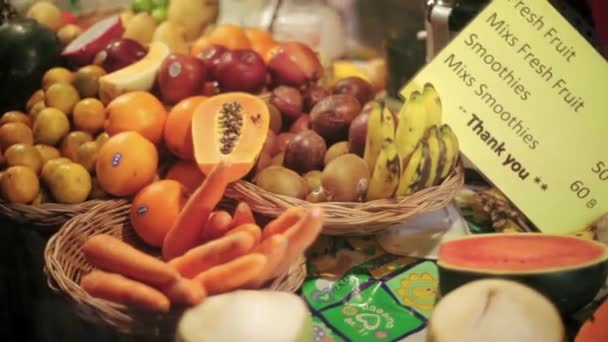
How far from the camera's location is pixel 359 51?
160 cm

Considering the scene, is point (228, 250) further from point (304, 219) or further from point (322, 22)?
point (322, 22)

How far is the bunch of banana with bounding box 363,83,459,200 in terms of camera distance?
0.79 metres

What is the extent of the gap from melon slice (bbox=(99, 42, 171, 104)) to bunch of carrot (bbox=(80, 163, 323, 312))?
36 cm

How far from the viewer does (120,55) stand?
1.09 meters

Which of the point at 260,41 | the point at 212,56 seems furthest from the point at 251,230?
the point at 260,41

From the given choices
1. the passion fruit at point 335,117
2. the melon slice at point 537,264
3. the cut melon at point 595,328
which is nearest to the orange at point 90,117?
the passion fruit at point 335,117

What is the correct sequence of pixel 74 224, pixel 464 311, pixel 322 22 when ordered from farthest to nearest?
pixel 322 22, pixel 74 224, pixel 464 311

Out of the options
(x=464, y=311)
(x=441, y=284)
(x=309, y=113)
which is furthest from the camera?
(x=309, y=113)

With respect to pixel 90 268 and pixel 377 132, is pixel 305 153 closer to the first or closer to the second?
pixel 377 132

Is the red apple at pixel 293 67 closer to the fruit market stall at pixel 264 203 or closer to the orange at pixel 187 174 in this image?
the fruit market stall at pixel 264 203

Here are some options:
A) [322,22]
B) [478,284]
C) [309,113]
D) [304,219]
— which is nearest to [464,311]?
[478,284]

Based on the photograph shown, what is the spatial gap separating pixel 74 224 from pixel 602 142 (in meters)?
0.65

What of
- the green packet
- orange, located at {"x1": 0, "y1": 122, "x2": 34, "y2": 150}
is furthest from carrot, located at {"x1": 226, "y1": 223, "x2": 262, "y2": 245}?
orange, located at {"x1": 0, "y1": 122, "x2": 34, "y2": 150}

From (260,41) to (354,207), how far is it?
53 cm
